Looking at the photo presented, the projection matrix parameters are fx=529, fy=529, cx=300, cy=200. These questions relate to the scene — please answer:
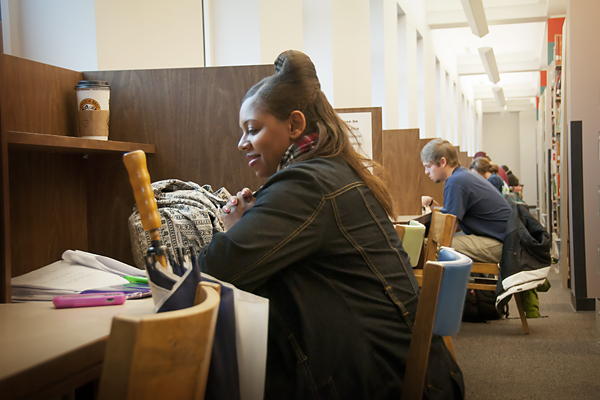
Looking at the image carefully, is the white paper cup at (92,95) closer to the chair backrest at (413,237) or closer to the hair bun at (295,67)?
the hair bun at (295,67)

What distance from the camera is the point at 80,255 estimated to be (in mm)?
1351

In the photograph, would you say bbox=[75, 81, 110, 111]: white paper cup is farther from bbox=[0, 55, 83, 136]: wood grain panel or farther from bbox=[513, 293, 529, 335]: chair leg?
bbox=[513, 293, 529, 335]: chair leg

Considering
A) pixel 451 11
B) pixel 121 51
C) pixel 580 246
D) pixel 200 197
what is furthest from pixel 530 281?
pixel 451 11

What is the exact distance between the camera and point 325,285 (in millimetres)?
1051

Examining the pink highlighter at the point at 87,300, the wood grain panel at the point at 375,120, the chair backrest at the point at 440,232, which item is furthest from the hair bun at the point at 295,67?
the wood grain panel at the point at 375,120

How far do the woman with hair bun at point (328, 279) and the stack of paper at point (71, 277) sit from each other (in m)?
0.36

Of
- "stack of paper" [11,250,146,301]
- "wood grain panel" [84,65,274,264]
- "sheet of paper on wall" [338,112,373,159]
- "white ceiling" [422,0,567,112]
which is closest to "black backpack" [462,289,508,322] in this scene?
"sheet of paper on wall" [338,112,373,159]

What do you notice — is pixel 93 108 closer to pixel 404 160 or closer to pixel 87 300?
pixel 87 300

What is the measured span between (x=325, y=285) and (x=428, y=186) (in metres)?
4.04

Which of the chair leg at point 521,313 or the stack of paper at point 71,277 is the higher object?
the stack of paper at point 71,277

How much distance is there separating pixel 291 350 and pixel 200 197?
809mm

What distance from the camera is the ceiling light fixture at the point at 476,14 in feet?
18.3

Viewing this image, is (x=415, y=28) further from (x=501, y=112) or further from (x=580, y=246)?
(x=501, y=112)

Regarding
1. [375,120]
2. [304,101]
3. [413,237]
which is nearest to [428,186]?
[375,120]
